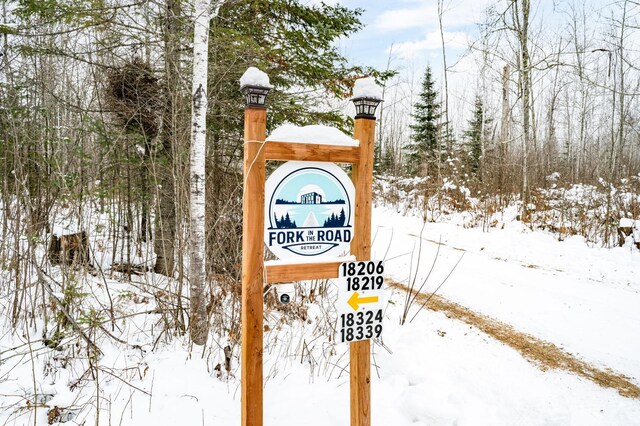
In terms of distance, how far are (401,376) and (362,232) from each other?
5.95ft

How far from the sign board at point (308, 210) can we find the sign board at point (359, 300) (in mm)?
190

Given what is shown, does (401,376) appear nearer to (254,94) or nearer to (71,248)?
(254,94)

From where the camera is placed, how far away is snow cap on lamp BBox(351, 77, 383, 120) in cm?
253

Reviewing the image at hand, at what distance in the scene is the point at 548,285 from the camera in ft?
20.2

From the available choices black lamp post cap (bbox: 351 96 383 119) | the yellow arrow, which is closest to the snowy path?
the yellow arrow

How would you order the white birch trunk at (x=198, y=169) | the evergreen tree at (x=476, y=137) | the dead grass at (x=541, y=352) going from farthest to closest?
the evergreen tree at (x=476, y=137) → the white birch trunk at (x=198, y=169) → the dead grass at (x=541, y=352)

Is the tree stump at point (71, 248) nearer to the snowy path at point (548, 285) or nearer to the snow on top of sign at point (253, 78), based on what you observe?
the snow on top of sign at point (253, 78)

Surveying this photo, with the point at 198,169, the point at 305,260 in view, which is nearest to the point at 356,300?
the point at 305,260

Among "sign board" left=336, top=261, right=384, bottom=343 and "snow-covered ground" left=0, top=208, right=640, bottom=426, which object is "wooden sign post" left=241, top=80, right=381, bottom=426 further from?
"snow-covered ground" left=0, top=208, right=640, bottom=426

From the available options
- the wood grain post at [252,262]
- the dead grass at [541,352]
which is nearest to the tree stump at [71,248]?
the wood grain post at [252,262]

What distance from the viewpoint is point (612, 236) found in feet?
29.3

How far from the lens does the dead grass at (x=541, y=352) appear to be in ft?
11.2

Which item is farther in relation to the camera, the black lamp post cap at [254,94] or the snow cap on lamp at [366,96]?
the snow cap on lamp at [366,96]

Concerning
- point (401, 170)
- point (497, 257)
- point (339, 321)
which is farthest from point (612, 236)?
point (401, 170)
